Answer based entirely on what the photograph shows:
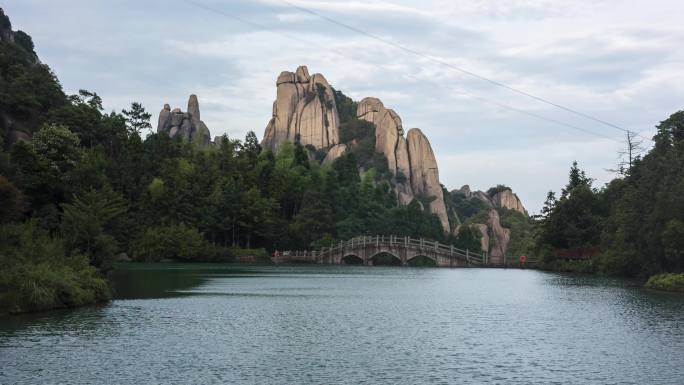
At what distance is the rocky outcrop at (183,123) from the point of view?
172000mm

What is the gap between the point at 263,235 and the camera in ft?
322

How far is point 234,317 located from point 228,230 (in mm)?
69604

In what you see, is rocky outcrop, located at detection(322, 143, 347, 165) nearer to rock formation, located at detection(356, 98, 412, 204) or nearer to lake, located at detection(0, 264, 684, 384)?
rock formation, located at detection(356, 98, 412, 204)

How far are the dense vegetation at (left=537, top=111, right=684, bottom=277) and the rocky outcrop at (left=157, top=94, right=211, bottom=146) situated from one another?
104074 millimetres

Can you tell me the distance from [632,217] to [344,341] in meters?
38.7

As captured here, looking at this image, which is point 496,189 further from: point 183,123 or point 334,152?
point 183,123

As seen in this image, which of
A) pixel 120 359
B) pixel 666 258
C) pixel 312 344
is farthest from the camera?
pixel 666 258

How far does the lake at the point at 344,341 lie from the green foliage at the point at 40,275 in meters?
0.91

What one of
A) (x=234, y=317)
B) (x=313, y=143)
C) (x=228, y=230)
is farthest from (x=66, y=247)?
(x=313, y=143)

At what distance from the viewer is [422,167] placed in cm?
18212

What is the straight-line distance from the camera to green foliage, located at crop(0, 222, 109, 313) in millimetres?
27531

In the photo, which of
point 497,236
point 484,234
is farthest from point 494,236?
point 484,234

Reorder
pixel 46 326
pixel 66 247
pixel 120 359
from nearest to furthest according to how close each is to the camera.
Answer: pixel 120 359, pixel 46 326, pixel 66 247

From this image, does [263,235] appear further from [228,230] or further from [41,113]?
[41,113]
